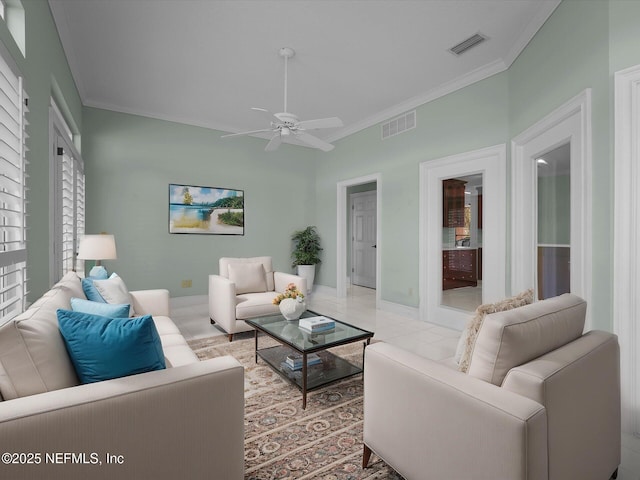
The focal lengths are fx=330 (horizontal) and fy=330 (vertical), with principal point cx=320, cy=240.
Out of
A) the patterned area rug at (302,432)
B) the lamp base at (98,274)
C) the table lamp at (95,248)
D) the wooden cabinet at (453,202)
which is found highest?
the wooden cabinet at (453,202)

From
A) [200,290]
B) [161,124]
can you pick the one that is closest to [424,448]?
[200,290]

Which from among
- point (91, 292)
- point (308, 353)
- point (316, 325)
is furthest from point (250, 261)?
point (308, 353)

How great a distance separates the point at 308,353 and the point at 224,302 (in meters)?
1.66

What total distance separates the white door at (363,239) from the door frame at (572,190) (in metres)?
4.16

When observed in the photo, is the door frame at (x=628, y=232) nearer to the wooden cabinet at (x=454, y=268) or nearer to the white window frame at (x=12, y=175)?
the wooden cabinet at (x=454, y=268)

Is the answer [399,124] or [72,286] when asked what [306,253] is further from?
[72,286]

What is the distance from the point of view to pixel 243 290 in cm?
402

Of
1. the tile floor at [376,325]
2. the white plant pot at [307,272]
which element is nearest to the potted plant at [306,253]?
the white plant pot at [307,272]

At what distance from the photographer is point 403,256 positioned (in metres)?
4.66

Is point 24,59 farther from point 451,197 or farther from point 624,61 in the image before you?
point 451,197

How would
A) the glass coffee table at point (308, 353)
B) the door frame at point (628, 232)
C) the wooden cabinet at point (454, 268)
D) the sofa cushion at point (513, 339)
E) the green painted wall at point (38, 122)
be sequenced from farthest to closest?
the wooden cabinet at point (454, 268)
the glass coffee table at point (308, 353)
the green painted wall at point (38, 122)
the door frame at point (628, 232)
the sofa cushion at point (513, 339)

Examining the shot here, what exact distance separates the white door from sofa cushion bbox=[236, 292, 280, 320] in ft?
13.3

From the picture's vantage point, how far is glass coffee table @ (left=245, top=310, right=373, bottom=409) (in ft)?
7.47

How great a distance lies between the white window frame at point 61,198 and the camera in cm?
265
